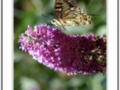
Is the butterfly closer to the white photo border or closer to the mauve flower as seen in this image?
the mauve flower

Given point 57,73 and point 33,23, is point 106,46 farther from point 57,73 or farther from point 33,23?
point 33,23

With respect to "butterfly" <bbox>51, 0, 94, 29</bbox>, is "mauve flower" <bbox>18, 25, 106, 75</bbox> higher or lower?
lower

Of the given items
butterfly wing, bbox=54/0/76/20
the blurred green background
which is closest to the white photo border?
the blurred green background

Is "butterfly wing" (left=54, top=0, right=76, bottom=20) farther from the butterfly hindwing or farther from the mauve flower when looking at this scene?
the mauve flower

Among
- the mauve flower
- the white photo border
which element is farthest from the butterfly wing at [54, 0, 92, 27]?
the white photo border
